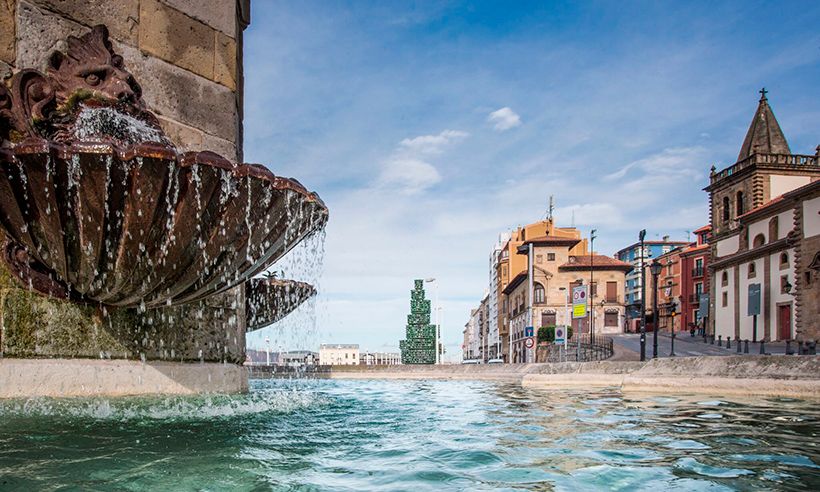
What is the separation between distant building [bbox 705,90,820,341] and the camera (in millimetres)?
36219

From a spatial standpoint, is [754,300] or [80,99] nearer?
[80,99]

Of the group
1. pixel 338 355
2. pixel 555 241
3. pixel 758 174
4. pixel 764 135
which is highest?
A: pixel 764 135

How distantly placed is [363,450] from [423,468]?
A: 2.13 feet

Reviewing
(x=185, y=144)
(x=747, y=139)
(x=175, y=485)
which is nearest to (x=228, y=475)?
(x=175, y=485)

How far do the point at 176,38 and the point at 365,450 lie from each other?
14.0 ft

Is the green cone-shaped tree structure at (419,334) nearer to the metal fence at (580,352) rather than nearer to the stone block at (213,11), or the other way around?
the metal fence at (580,352)

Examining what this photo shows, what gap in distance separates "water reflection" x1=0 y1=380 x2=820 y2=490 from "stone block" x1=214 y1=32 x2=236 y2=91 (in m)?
3.17

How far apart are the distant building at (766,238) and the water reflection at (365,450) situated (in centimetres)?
3562

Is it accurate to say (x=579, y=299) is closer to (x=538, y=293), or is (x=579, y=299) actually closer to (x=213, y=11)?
(x=213, y=11)

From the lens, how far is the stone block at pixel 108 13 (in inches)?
201

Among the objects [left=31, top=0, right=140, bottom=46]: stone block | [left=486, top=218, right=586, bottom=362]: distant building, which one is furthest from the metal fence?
[left=31, top=0, right=140, bottom=46]: stone block

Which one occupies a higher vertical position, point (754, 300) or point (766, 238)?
point (766, 238)

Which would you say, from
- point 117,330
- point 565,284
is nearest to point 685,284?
point 565,284

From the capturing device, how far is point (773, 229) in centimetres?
4159
